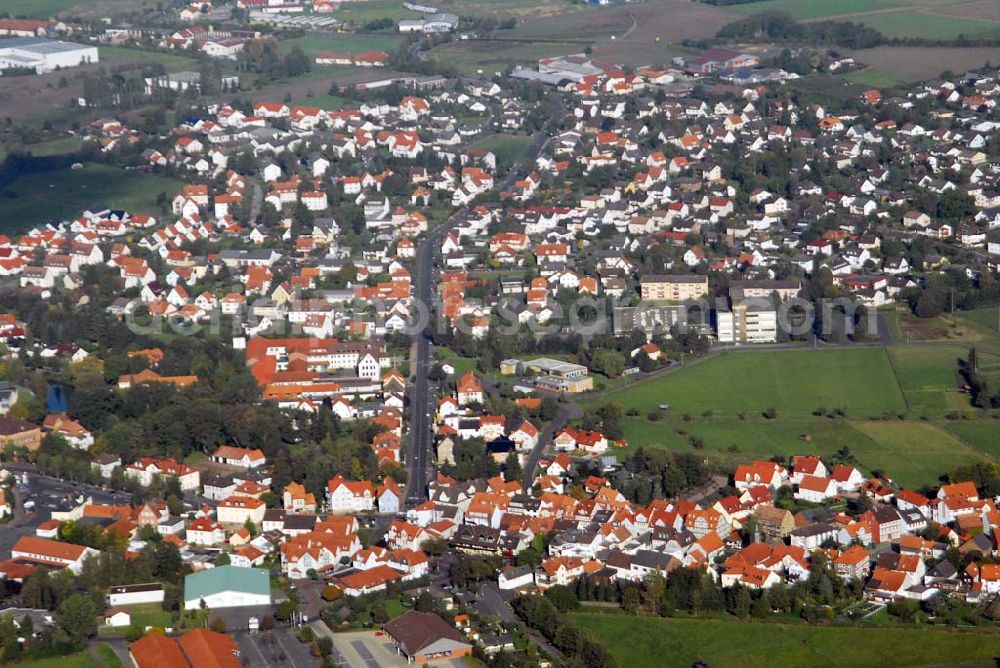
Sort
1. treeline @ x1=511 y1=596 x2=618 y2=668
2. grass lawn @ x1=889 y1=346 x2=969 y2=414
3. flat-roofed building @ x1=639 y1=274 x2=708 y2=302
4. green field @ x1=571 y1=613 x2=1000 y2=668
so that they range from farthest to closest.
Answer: flat-roofed building @ x1=639 y1=274 x2=708 y2=302
grass lawn @ x1=889 y1=346 x2=969 y2=414
green field @ x1=571 y1=613 x2=1000 y2=668
treeline @ x1=511 y1=596 x2=618 y2=668

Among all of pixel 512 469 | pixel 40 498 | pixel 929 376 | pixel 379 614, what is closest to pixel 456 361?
pixel 512 469

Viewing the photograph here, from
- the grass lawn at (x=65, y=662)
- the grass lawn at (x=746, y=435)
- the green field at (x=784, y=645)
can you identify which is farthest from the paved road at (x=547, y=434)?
the grass lawn at (x=65, y=662)

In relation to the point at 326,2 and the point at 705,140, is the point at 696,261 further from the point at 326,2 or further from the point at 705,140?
the point at 326,2

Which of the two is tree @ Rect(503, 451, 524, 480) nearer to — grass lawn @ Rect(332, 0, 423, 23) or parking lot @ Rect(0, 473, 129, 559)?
parking lot @ Rect(0, 473, 129, 559)

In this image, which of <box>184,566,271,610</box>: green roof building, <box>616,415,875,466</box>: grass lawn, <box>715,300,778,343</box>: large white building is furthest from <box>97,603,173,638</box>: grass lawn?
<box>715,300,778,343</box>: large white building

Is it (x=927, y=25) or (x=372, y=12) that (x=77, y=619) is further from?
(x=372, y=12)

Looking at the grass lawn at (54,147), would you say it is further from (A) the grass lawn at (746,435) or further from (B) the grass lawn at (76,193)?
(A) the grass lawn at (746,435)
